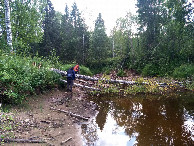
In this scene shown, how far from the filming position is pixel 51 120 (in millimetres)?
6559

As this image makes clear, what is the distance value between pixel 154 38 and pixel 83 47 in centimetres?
1350

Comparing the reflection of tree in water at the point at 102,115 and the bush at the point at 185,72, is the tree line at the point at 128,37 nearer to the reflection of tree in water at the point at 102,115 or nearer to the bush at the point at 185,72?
the bush at the point at 185,72

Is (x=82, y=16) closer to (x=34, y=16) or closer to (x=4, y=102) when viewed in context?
(x=34, y=16)

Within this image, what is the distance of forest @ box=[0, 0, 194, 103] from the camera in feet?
49.2

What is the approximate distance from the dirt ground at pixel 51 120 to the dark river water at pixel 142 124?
485mm

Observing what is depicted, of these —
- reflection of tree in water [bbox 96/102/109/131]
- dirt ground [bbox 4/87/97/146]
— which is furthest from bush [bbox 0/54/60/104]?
reflection of tree in water [bbox 96/102/109/131]

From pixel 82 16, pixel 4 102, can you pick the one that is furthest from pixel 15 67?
pixel 82 16

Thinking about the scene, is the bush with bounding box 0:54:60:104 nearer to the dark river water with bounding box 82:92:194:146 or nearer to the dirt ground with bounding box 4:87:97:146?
the dirt ground with bounding box 4:87:97:146

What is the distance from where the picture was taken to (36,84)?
926cm

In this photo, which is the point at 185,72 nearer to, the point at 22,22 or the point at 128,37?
the point at 128,37

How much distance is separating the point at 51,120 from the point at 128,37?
80.5 feet

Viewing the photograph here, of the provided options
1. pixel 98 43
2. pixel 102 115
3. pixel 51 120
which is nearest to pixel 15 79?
pixel 51 120

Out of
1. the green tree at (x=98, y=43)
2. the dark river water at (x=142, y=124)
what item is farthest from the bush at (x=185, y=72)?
the green tree at (x=98, y=43)

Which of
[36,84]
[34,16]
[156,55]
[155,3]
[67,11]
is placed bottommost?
[36,84]
